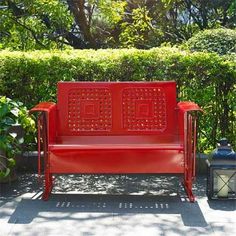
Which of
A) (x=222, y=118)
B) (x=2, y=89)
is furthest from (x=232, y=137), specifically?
(x=2, y=89)

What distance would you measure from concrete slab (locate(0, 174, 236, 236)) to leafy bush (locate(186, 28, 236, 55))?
1.68 meters

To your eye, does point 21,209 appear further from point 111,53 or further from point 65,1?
point 65,1

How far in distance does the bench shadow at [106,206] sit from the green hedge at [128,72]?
140cm

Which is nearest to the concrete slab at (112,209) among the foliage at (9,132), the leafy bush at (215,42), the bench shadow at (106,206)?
the bench shadow at (106,206)

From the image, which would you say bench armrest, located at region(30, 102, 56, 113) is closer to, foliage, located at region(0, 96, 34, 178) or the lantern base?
foliage, located at region(0, 96, 34, 178)

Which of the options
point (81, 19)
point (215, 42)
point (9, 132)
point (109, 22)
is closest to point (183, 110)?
point (9, 132)

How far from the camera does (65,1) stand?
Result: 1246 cm

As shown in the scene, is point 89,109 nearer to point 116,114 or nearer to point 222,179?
point 116,114

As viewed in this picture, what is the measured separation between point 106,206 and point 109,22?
8.35m

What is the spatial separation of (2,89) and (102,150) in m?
1.75

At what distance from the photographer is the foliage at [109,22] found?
11.6 meters

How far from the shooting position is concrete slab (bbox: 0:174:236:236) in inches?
185

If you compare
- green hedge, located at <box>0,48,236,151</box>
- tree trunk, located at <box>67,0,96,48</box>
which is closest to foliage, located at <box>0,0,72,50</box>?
tree trunk, located at <box>67,0,96,48</box>

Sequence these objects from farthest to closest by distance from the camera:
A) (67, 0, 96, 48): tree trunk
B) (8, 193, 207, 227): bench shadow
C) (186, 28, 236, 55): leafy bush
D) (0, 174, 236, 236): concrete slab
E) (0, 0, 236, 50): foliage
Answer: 1. (67, 0, 96, 48): tree trunk
2. (0, 0, 236, 50): foliage
3. (186, 28, 236, 55): leafy bush
4. (8, 193, 207, 227): bench shadow
5. (0, 174, 236, 236): concrete slab
